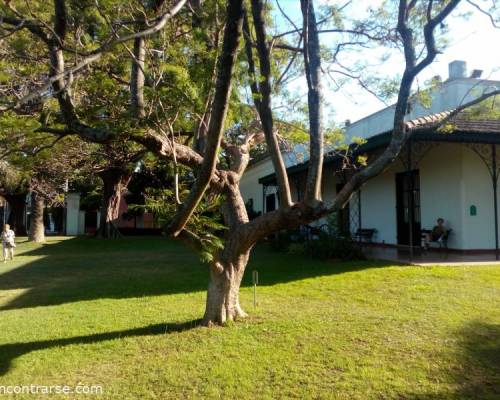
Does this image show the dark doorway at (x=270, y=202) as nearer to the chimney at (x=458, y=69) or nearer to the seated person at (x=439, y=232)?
the chimney at (x=458, y=69)

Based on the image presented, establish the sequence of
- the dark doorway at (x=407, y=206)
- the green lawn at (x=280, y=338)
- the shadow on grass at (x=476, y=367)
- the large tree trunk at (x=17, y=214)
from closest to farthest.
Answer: the shadow on grass at (x=476, y=367) < the green lawn at (x=280, y=338) < the dark doorway at (x=407, y=206) < the large tree trunk at (x=17, y=214)

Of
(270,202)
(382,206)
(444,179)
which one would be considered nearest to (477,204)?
(444,179)

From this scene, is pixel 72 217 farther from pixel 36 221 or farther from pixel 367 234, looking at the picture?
pixel 367 234

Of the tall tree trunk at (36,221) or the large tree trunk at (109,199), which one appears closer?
the tall tree trunk at (36,221)

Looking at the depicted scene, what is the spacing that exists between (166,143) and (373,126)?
12276mm

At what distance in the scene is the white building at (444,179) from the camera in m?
11.0

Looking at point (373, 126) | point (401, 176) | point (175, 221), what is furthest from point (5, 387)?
point (373, 126)

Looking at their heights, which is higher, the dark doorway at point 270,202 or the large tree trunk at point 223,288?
the dark doorway at point 270,202

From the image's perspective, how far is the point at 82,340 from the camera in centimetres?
559

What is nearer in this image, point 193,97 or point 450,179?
point 193,97

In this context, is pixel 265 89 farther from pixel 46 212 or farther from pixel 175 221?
pixel 46 212

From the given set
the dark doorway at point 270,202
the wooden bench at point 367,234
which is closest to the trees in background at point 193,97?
the wooden bench at point 367,234

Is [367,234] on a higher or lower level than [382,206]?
lower

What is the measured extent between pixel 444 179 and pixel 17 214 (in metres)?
32.0
